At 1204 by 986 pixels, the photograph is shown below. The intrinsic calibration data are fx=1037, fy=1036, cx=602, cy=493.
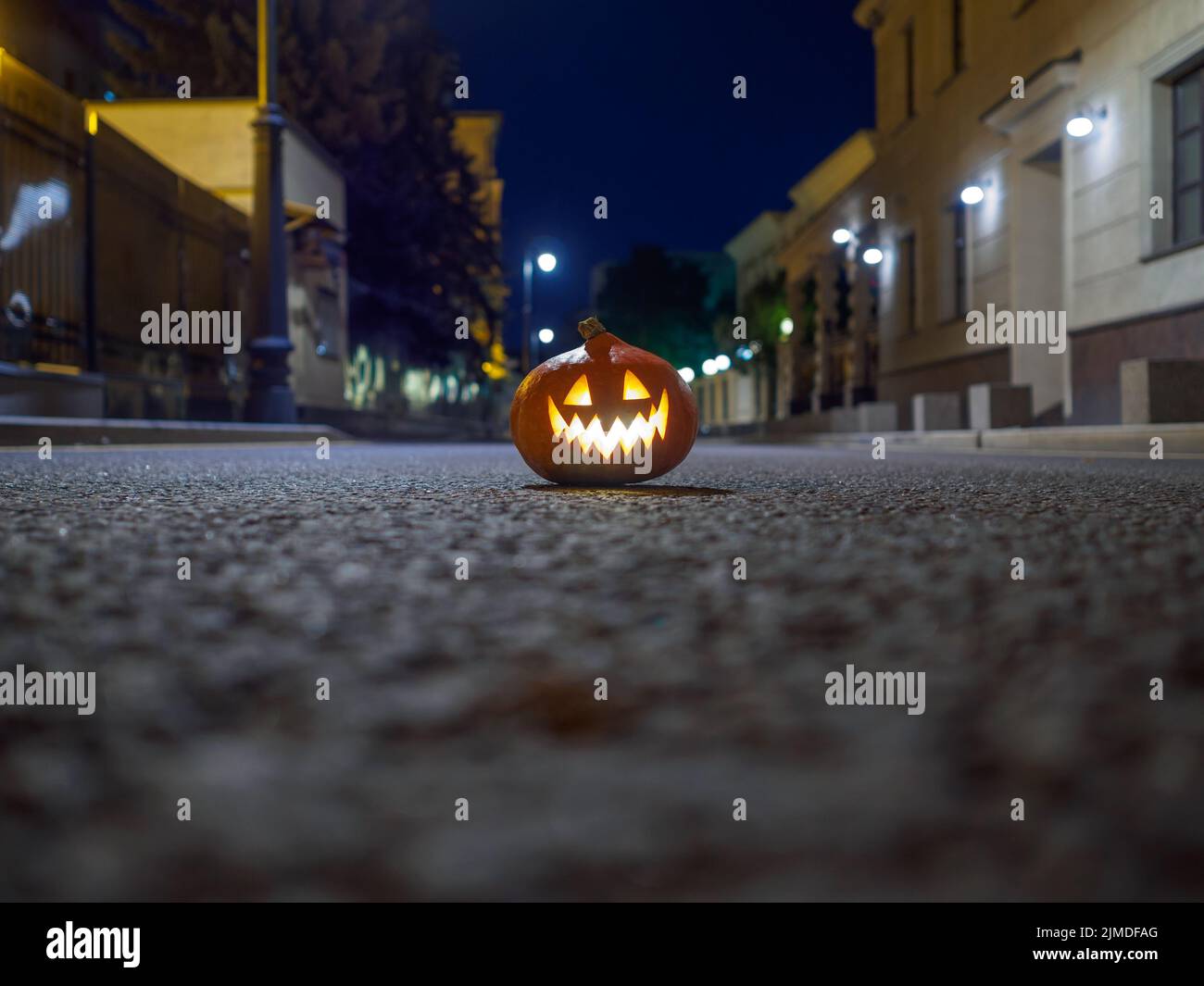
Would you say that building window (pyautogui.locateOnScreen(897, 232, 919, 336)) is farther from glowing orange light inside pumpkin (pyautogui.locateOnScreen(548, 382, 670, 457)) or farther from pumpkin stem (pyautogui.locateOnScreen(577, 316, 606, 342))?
glowing orange light inside pumpkin (pyautogui.locateOnScreen(548, 382, 670, 457))

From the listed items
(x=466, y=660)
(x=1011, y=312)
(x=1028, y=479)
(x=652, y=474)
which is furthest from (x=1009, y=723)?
(x=1011, y=312)

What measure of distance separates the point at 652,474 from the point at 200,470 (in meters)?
2.50

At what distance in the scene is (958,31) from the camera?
69.7 feet

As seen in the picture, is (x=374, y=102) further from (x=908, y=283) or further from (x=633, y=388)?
(x=633, y=388)

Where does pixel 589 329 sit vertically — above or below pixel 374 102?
below

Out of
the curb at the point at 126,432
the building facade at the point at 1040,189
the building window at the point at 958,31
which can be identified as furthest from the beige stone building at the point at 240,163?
the building window at the point at 958,31

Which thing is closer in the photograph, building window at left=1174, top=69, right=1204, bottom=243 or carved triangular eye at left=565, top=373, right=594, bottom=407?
carved triangular eye at left=565, top=373, right=594, bottom=407

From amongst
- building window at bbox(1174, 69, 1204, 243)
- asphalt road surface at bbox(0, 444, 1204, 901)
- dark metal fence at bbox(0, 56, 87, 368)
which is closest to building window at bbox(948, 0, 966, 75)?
building window at bbox(1174, 69, 1204, 243)

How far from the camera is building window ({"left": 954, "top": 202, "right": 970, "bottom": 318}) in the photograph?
20797mm

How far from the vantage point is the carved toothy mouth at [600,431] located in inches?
181

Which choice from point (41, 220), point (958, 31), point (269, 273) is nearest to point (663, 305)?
point (958, 31)

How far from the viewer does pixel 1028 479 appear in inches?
197

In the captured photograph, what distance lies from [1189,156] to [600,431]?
11554 mm

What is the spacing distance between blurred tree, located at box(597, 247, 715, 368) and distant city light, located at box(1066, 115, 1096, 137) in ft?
155
